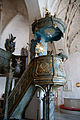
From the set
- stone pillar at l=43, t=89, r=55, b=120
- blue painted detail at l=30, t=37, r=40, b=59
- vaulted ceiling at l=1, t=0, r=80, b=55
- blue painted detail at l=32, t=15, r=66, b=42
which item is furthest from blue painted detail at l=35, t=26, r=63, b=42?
stone pillar at l=43, t=89, r=55, b=120

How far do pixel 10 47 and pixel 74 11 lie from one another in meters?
6.88

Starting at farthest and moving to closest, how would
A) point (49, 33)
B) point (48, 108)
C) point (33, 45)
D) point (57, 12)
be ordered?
point (57, 12) < point (33, 45) < point (49, 33) < point (48, 108)

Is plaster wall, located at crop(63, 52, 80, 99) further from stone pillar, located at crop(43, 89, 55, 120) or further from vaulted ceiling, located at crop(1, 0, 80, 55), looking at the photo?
stone pillar, located at crop(43, 89, 55, 120)

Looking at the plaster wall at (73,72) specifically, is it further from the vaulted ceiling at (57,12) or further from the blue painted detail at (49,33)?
the blue painted detail at (49,33)

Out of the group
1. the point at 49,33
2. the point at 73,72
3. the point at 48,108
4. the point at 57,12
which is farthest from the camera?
the point at 73,72

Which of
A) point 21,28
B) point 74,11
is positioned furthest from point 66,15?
point 21,28

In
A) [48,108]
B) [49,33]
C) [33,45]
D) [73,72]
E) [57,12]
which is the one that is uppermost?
[57,12]

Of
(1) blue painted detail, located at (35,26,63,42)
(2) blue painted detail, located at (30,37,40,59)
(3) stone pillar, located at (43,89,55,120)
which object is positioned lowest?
(3) stone pillar, located at (43,89,55,120)

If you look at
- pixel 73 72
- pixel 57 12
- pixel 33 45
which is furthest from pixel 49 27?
pixel 73 72

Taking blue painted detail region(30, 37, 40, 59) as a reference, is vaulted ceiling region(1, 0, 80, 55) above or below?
above

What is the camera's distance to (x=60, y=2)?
897 cm

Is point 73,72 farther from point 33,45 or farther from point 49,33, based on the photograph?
point 49,33

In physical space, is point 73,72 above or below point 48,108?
above

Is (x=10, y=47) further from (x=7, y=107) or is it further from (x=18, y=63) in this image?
(x=7, y=107)
